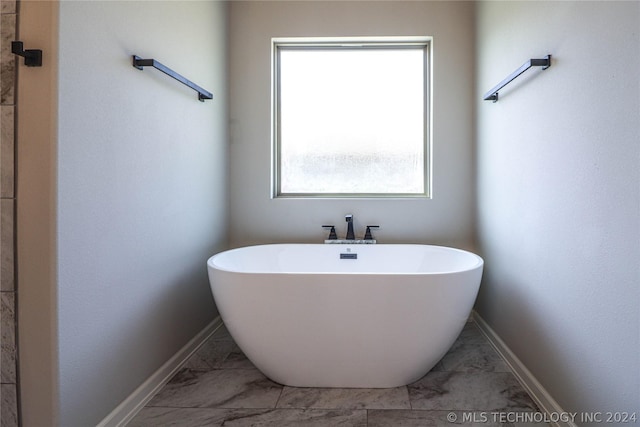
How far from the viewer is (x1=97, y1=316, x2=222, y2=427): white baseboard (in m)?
1.25

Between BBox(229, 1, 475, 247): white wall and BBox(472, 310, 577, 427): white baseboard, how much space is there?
2.18ft

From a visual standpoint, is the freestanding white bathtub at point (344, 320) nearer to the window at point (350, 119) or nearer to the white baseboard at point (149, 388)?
the white baseboard at point (149, 388)

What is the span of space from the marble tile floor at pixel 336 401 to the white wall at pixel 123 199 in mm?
197

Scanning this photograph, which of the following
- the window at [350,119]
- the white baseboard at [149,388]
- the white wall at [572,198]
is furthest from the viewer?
the window at [350,119]

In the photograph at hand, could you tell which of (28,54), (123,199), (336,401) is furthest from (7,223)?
(336,401)

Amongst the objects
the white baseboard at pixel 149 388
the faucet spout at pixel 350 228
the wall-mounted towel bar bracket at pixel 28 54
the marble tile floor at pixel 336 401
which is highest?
the wall-mounted towel bar bracket at pixel 28 54

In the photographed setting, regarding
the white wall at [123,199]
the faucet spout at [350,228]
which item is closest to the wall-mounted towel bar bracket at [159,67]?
the white wall at [123,199]

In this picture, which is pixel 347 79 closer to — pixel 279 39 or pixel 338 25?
pixel 338 25

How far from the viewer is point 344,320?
4.43 feet

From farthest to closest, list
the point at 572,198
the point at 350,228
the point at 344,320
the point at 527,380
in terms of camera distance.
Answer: the point at 350,228, the point at 527,380, the point at 344,320, the point at 572,198

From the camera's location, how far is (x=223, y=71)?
2.21 meters

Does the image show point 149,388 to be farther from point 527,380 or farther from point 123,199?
point 527,380

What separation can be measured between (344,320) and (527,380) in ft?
3.08

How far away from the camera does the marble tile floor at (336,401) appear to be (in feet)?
4.28
